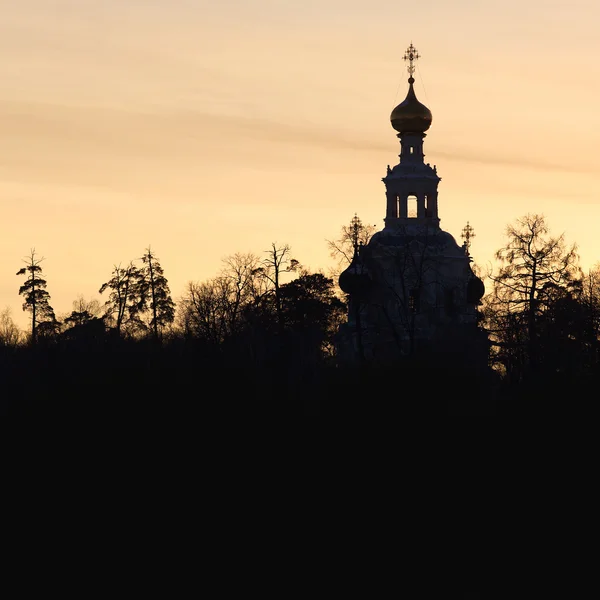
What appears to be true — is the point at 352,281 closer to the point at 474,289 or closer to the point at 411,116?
the point at 474,289

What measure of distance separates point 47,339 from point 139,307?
26.9 feet

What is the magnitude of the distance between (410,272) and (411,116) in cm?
1078

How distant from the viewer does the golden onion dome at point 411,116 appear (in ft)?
273

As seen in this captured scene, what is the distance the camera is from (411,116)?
8312cm

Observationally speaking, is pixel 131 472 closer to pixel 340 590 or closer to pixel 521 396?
pixel 340 590

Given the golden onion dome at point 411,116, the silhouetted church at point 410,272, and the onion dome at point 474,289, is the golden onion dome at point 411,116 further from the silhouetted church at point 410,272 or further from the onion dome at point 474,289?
the onion dome at point 474,289

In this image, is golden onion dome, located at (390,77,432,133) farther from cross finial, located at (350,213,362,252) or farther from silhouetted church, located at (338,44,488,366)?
cross finial, located at (350,213,362,252)

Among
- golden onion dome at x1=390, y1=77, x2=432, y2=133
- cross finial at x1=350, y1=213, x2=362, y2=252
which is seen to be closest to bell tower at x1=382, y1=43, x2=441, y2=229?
golden onion dome at x1=390, y1=77, x2=432, y2=133

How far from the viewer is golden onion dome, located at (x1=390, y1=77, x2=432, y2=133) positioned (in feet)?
273

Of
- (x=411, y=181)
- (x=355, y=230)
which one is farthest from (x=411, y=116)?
(x=355, y=230)

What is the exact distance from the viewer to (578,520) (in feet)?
150

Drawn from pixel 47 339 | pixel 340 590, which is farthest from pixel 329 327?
pixel 340 590

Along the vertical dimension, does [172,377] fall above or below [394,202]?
below

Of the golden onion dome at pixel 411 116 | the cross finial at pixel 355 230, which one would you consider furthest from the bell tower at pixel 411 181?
the cross finial at pixel 355 230
